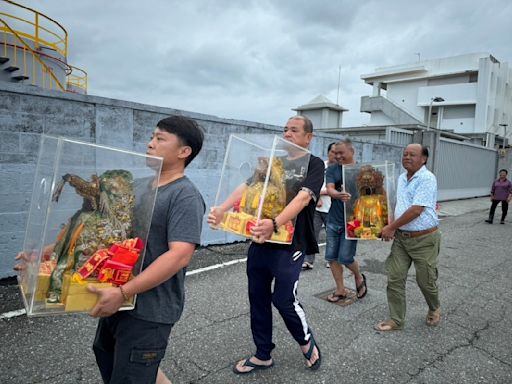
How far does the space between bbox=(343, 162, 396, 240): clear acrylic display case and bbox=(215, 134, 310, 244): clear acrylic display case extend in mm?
1460

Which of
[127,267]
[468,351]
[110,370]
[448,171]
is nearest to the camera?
[127,267]

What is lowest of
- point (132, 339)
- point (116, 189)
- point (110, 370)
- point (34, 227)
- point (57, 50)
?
point (110, 370)

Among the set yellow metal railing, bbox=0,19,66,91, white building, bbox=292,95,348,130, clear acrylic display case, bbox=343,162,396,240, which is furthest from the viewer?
white building, bbox=292,95,348,130

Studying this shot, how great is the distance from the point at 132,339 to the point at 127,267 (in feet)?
1.17

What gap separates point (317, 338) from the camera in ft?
10.9

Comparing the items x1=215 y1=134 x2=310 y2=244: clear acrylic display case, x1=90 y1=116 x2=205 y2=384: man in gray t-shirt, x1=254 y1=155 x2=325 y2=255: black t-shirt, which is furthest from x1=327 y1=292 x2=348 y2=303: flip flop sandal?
x1=90 y1=116 x2=205 y2=384: man in gray t-shirt

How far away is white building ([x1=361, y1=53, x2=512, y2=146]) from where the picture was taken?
85.5 feet

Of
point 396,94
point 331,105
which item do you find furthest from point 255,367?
point 396,94

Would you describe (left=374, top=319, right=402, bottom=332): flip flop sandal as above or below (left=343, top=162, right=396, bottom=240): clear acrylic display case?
below

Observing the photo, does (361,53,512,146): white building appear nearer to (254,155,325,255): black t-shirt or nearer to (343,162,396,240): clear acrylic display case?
(343,162,396,240): clear acrylic display case

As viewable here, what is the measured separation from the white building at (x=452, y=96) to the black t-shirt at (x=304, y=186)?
24.9m

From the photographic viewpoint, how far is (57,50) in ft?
36.7

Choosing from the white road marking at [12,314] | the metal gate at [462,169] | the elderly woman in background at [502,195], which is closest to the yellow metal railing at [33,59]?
the white road marking at [12,314]

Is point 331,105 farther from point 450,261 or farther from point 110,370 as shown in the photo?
point 110,370
